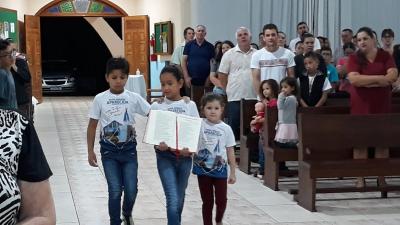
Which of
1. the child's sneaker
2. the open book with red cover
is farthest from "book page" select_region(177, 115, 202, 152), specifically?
the child's sneaker

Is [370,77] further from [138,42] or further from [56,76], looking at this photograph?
[56,76]

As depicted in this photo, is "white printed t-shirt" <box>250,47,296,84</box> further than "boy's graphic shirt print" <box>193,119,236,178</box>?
Yes

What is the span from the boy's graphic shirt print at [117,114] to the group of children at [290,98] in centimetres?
261

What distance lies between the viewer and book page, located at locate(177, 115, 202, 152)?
544 centimetres

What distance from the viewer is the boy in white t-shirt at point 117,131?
Answer: 5.81 meters

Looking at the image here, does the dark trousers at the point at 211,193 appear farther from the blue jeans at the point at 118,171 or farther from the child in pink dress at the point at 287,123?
the child in pink dress at the point at 287,123

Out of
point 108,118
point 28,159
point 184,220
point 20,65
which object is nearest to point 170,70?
point 108,118

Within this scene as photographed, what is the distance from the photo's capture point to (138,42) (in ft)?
80.5

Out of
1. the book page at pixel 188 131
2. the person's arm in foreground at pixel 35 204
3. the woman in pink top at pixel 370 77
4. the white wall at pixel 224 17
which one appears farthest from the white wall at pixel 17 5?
the person's arm in foreground at pixel 35 204

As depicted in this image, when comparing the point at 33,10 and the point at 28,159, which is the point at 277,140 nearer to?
the point at 28,159

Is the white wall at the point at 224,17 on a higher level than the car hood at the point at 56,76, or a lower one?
higher

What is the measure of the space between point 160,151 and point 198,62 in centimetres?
749

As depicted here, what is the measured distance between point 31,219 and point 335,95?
822cm

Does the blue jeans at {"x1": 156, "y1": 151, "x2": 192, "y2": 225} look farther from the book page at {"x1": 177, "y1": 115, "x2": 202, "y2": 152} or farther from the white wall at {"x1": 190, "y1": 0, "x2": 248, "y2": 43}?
the white wall at {"x1": 190, "y1": 0, "x2": 248, "y2": 43}
